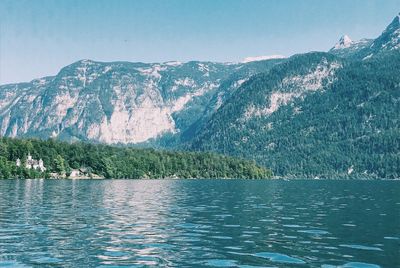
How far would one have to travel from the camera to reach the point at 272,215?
6350 cm

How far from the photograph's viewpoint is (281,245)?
39.4 meters

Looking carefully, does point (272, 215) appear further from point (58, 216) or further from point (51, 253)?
point (51, 253)

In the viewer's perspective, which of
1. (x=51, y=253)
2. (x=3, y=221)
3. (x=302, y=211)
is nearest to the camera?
(x=51, y=253)

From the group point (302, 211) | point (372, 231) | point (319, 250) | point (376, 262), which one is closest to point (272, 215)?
point (302, 211)

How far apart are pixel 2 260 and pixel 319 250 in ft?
70.5

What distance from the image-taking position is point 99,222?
176 feet

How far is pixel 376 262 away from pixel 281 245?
827 cm

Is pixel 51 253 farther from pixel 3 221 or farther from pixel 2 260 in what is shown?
pixel 3 221

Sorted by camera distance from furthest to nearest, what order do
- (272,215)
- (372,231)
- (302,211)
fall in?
(302,211)
(272,215)
(372,231)

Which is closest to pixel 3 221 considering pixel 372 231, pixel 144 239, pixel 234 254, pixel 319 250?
pixel 144 239

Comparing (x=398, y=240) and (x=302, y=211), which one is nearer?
(x=398, y=240)

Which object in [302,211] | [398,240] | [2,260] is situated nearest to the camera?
[2,260]

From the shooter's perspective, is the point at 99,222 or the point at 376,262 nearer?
the point at 376,262

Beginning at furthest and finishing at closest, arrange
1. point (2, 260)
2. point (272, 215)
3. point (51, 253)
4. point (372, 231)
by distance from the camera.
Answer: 1. point (272, 215)
2. point (372, 231)
3. point (51, 253)
4. point (2, 260)
